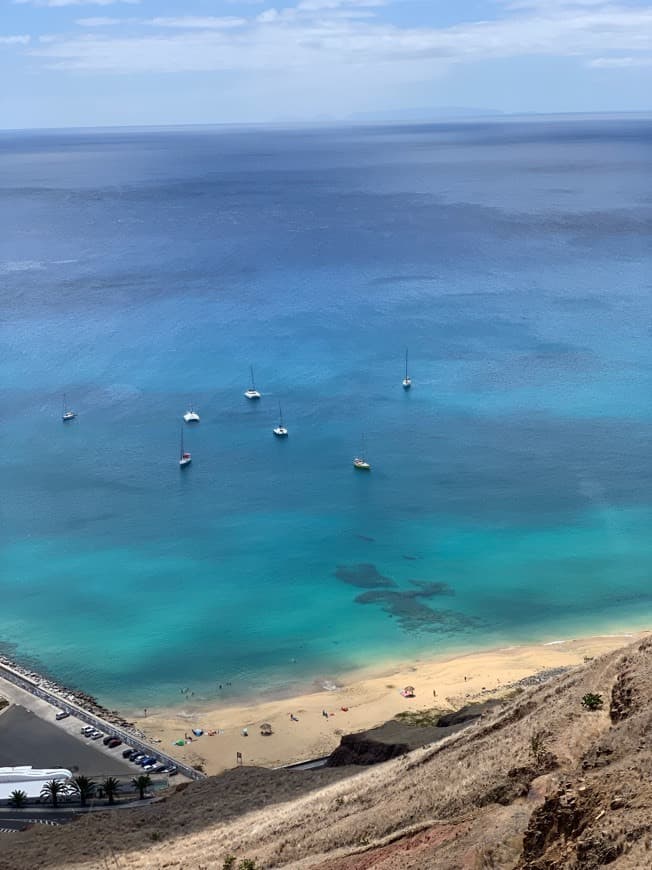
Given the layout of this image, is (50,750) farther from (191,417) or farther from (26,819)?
(191,417)

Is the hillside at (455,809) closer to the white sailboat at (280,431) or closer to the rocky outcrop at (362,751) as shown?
the rocky outcrop at (362,751)

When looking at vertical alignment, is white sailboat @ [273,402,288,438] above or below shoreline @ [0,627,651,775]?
above

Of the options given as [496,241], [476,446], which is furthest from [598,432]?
[496,241]

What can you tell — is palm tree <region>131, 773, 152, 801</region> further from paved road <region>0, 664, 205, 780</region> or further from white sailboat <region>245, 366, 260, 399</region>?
white sailboat <region>245, 366, 260, 399</region>

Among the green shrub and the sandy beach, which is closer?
the green shrub

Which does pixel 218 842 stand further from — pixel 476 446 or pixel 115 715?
pixel 476 446

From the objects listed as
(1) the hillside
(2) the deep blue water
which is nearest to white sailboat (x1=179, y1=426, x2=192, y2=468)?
(2) the deep blue water
